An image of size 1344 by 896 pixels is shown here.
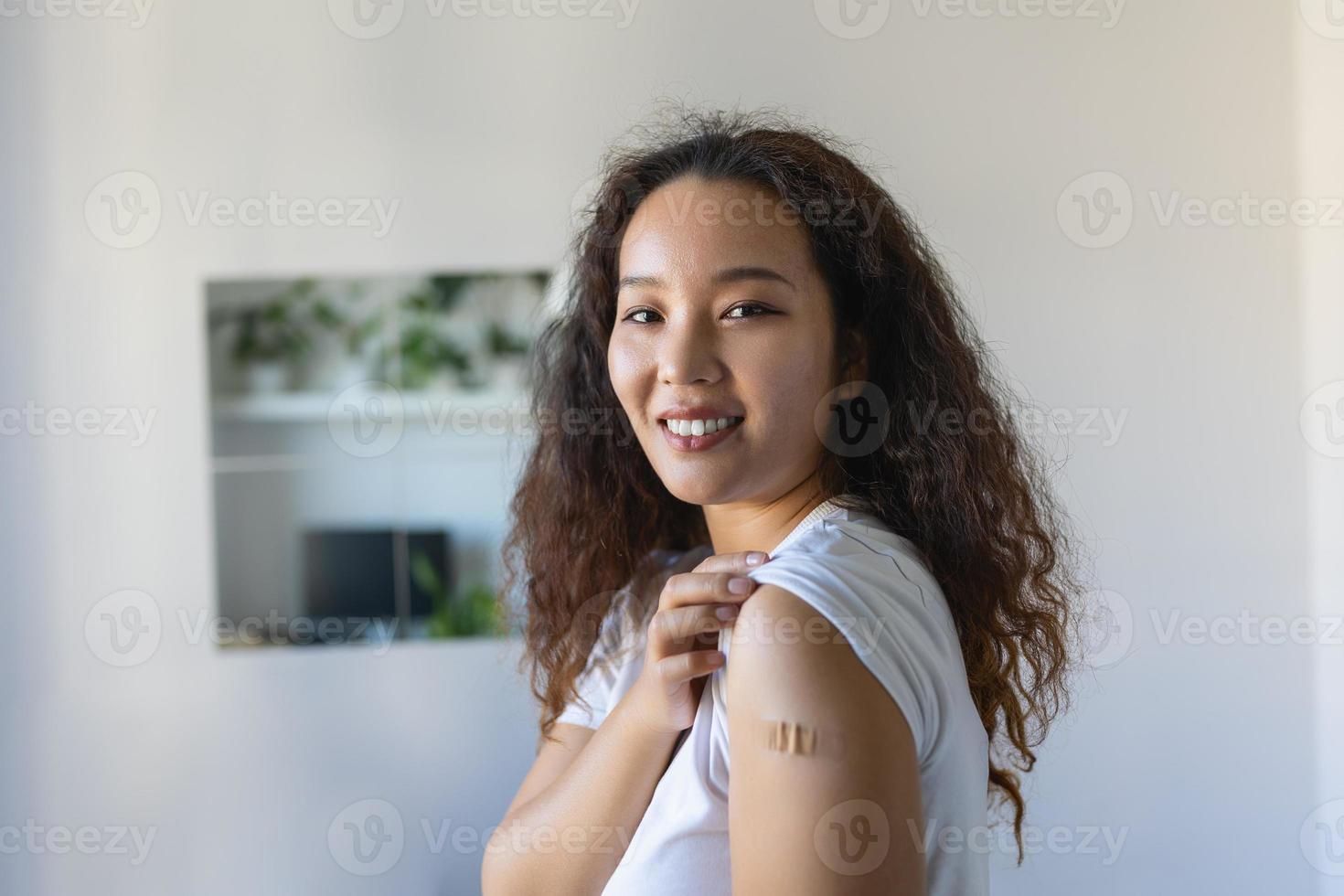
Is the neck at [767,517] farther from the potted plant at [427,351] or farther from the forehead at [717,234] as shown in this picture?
the potted plant at [427,351]

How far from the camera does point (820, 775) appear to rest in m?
0.87

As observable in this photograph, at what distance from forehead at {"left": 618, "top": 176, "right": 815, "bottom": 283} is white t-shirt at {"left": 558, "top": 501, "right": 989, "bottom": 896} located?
290 mm

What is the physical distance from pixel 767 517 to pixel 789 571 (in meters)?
0.30

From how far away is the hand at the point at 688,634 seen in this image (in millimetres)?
1025

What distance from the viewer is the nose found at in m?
1.15

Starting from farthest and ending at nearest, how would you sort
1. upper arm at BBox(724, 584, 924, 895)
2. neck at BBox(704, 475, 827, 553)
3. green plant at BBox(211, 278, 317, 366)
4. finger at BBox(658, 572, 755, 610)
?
1. green plant at BBox(211, 278, 317, 366)
2. neck at BBox(704, 475, 827, 553)
3. finger at BBox(658, 572, 755, 610)
4. upper arm at BBox(724, 584, 924, 895)

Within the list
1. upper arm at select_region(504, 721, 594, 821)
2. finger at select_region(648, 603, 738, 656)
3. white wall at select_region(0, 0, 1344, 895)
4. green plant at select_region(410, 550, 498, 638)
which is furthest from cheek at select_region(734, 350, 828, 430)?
green plant at select_region(410, 550, 498, 638)

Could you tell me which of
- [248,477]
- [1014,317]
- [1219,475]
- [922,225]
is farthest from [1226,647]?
[248,477]

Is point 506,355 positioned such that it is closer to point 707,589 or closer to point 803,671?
point 707,589

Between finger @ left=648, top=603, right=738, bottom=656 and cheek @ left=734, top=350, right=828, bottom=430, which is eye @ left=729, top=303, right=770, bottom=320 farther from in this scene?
finger @ left=648, top=603, right=738, bottom=656

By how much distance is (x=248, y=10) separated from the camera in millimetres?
2861

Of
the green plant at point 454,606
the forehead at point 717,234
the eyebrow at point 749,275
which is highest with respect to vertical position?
the forehead at point 717,234

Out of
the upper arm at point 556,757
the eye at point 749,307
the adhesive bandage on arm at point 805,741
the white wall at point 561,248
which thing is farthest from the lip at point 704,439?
the white wall at point 561,248

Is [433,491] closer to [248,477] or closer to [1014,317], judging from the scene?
[248,477]
